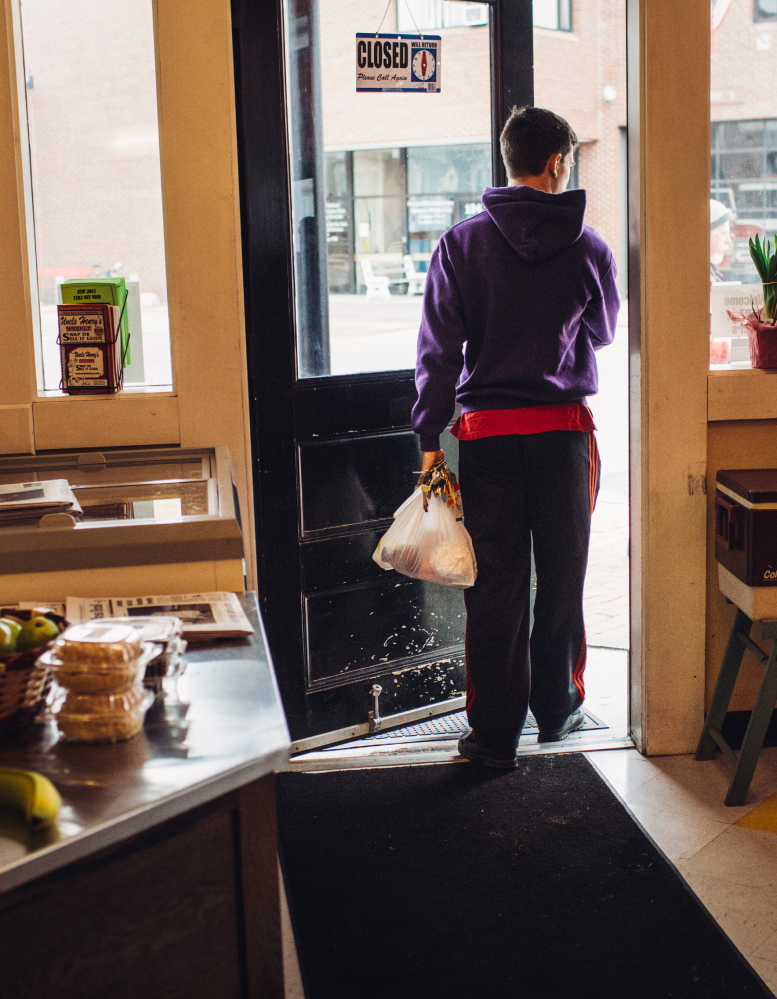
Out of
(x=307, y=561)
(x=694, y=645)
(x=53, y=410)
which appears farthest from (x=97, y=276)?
(x=694, y=645)

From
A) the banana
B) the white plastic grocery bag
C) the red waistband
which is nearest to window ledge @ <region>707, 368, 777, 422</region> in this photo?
Answer: the red waistband

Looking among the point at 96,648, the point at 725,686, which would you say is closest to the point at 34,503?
the point at 96,648

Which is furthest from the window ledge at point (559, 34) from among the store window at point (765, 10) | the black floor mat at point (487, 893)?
the black floor mat at point (487, 893)

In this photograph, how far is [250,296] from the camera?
9.46 ft

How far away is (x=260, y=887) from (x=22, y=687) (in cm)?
37

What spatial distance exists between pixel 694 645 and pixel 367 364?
4.12ft

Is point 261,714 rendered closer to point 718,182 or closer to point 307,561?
point 307,561

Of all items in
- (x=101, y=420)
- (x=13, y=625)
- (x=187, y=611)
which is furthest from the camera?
(x=101, y=420)

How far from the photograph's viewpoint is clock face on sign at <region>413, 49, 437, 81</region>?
121 inches

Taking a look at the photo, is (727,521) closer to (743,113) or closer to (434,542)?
(434,542)

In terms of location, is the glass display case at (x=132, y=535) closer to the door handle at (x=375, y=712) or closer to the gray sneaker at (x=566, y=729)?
the door handle at (x=375, y=712)

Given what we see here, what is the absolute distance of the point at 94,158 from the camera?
272 centimetres

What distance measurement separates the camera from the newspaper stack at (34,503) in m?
1.86

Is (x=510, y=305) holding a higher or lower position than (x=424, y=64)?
lower
